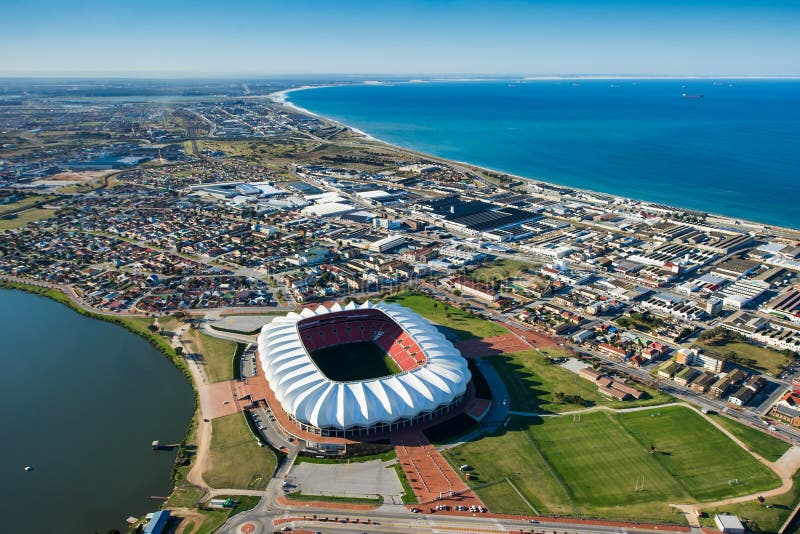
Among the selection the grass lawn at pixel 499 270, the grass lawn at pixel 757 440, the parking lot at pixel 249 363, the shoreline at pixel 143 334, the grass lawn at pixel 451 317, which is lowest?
the shoreline at pixel 143 334

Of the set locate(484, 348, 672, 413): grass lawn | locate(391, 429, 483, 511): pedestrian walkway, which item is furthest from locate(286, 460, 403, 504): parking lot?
locate(484, 348, 672, 413): grass lawn

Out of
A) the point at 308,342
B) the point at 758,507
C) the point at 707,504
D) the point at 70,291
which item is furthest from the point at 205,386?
the point at 758,507

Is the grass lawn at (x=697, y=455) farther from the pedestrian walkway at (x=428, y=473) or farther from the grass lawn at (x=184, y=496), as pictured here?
the grass lawn at (x=184, y=496)

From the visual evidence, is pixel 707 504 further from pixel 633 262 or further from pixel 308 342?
pixel 633 262

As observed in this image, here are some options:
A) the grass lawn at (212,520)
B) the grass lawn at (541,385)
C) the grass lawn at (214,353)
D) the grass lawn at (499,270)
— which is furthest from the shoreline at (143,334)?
the grass lawn at (499,270)

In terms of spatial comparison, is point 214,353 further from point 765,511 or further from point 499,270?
point 765,511

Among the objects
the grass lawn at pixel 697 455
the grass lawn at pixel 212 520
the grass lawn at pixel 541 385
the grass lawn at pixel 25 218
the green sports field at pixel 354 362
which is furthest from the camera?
the grass lawn at pixel 25 218
